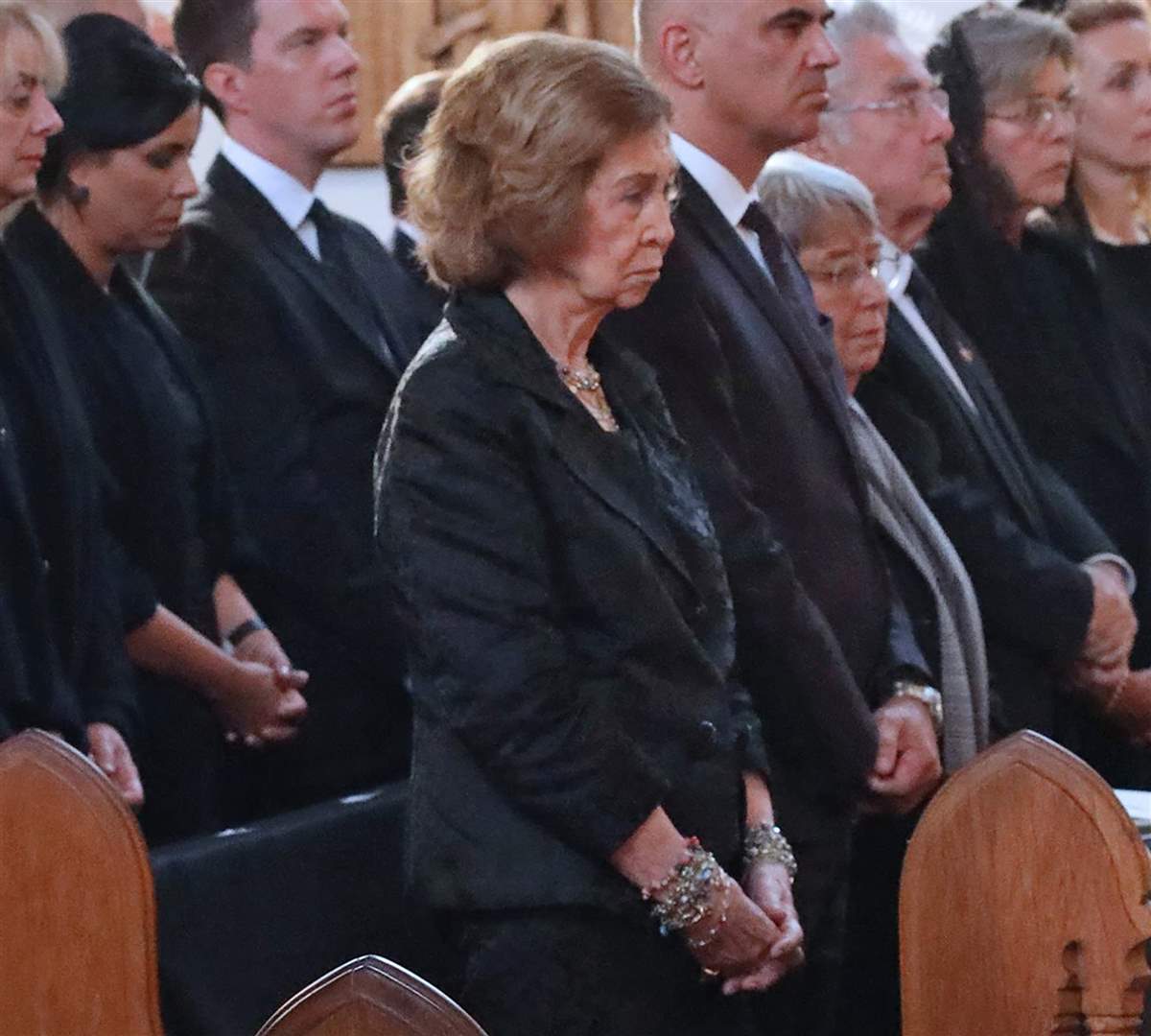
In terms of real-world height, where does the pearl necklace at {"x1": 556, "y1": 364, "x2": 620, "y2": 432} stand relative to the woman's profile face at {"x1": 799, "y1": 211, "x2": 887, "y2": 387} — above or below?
above

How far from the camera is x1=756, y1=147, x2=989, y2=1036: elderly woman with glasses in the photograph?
2865 millimetres

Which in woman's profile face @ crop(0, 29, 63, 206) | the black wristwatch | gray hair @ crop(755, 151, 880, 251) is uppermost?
woman's profile face @ crop(0, 29, 63, 206)

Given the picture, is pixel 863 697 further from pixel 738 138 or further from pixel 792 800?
pixel 738 138

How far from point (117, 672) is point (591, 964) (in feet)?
2.93

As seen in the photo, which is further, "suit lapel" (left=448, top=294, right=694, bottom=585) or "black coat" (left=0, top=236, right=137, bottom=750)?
"black coat" (left=0, top=236, right=137, bottom=750)

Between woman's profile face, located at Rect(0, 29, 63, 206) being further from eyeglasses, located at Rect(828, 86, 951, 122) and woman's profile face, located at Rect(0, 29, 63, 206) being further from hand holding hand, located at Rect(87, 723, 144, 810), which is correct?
eyeglasses, located at Rect(828, 86, 951, 122)

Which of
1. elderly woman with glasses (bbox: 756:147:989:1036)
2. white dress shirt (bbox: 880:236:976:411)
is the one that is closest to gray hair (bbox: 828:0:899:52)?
white dress shirt (bbox: 880:236:976:411)

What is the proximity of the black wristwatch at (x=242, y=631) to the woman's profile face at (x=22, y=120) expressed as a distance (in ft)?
2.38

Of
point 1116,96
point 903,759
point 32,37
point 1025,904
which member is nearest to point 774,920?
point 903,759

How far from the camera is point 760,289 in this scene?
267 cm

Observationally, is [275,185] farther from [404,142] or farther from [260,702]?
[260,702]

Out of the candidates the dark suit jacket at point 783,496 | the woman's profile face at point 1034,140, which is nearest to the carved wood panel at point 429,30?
the woman's profile face at point 1034,140

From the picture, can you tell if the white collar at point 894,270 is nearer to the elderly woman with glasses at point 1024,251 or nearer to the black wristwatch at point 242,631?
the elderly woman with glasses at point 1024,251

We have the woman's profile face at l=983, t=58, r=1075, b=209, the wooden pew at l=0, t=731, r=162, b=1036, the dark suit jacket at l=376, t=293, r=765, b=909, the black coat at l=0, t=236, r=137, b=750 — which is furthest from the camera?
the woman's profile face at l=983, t=58, r=1075, b=209
